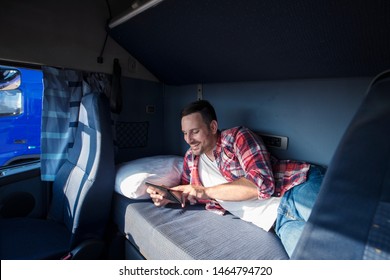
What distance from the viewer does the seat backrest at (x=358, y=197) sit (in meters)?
0.37

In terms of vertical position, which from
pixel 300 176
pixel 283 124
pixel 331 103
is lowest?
pixel 300 176

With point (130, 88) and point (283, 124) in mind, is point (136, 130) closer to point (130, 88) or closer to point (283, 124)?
point (130, 88)

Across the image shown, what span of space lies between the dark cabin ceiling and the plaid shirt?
420 millimetres

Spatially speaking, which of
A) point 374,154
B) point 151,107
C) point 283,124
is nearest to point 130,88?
point 151,107

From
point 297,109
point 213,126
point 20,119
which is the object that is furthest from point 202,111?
point 20,119

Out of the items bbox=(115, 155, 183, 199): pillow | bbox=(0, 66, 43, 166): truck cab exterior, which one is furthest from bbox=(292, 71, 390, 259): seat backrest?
bbox=(0, 66, 43, 166): truck cab exterior

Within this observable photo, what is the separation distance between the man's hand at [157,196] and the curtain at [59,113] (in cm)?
72

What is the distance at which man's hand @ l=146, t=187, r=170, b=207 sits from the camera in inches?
51.3

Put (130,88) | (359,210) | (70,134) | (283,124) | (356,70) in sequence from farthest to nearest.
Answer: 1. (130,88)
2. (70,134)
3. (283,124)
4. (356,70)
5. (359,210)

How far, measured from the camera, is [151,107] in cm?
206

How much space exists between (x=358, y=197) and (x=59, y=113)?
1.70m

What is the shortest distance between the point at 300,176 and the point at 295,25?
2.34 ft

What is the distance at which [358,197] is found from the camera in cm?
39

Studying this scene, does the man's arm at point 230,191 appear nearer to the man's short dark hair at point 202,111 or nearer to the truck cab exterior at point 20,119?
the man's short dark hair at point 202,111
